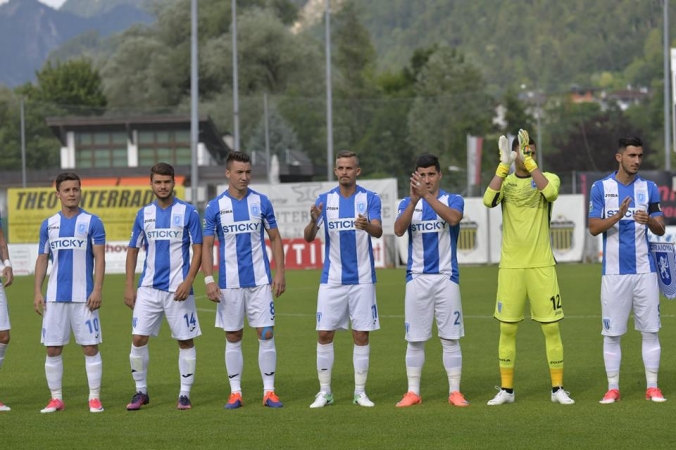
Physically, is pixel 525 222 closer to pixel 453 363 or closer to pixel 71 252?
pixel 453 363

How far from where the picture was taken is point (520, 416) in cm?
1014

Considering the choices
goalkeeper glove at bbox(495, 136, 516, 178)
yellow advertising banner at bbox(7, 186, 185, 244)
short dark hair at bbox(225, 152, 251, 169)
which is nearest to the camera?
goalkeeper glove at bbox(495, 136, 516, 178)

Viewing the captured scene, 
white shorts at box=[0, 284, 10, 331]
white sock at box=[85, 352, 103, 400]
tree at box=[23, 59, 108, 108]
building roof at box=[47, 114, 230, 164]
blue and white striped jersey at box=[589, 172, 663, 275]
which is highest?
tree at box=[23, 59, 108, 108]

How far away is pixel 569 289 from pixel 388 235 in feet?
41.5

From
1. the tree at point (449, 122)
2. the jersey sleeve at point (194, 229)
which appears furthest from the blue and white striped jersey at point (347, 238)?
the tree at point (449, 122)

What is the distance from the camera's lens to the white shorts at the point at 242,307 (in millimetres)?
11211

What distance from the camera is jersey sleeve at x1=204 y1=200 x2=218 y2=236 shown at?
1127 cm

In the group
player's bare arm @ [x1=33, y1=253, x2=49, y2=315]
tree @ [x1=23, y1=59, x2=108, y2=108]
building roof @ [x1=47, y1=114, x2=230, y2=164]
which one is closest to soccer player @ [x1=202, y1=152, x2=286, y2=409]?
player's bare arm @ [x1=33, y1=253, x2=49, y2=315]

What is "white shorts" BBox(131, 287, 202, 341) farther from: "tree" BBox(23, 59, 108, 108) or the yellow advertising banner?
"tree" BBox(23, 59, 108, 108)

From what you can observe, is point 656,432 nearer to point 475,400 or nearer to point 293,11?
point 475,400

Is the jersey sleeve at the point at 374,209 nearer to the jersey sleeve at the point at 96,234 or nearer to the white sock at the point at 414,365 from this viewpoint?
the white sock at the point at 414,365

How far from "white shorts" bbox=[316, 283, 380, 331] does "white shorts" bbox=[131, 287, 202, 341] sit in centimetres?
119

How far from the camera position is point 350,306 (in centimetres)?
1121

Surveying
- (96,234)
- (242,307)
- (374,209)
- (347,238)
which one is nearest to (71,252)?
(96,234)
